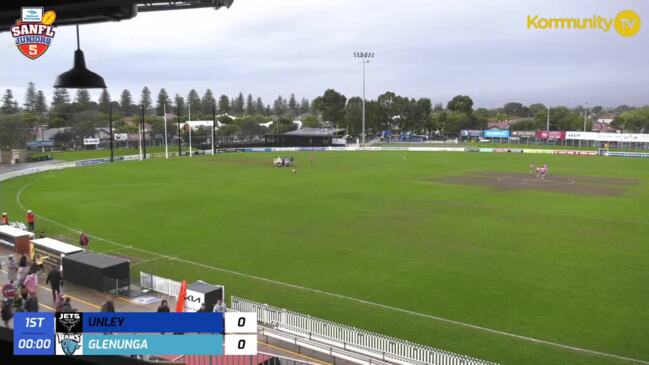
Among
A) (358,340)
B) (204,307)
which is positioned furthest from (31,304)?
(358,340)

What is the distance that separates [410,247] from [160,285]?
12.3 meters

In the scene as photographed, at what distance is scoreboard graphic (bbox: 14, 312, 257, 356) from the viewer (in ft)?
Result: 14.0

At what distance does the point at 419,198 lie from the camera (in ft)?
134

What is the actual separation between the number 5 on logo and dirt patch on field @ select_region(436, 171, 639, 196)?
41.1 meters

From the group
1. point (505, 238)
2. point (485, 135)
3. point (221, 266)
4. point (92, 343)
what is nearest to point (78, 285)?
Answer: point (221, 266)

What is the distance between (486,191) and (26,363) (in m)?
43.9

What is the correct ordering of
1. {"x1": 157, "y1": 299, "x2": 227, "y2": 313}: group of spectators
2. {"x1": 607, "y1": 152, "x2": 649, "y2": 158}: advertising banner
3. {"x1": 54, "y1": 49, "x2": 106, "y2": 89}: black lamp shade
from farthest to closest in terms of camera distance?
{"x1": 607, "y1": 152, "x2": 649, "y2": 158}: advertising banner
{"x1": 157, "y1": 299, "x2": 227, "y2": 313}: group of spectators
{"x1": 54, "y1": 49, "x2": 106, "y2": 89}: black lamp shade

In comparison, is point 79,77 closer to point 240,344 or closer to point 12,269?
point 240,344

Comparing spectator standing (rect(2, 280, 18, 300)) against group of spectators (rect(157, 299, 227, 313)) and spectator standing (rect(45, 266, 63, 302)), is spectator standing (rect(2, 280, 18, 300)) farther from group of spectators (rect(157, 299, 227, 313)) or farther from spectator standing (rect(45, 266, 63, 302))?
group of spectators (rect(157, 299, 227, 313))

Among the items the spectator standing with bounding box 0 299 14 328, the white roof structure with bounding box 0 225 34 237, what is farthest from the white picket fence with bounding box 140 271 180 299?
the white roof structure with bounding box 0 225 34 237

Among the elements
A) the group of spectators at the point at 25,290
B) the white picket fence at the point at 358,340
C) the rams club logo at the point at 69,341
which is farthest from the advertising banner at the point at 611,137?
the rams club logo at the point at 69,341

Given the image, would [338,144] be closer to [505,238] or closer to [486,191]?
[486,191]

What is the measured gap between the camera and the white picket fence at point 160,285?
18.1 m

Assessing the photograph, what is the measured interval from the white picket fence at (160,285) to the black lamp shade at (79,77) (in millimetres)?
12145
